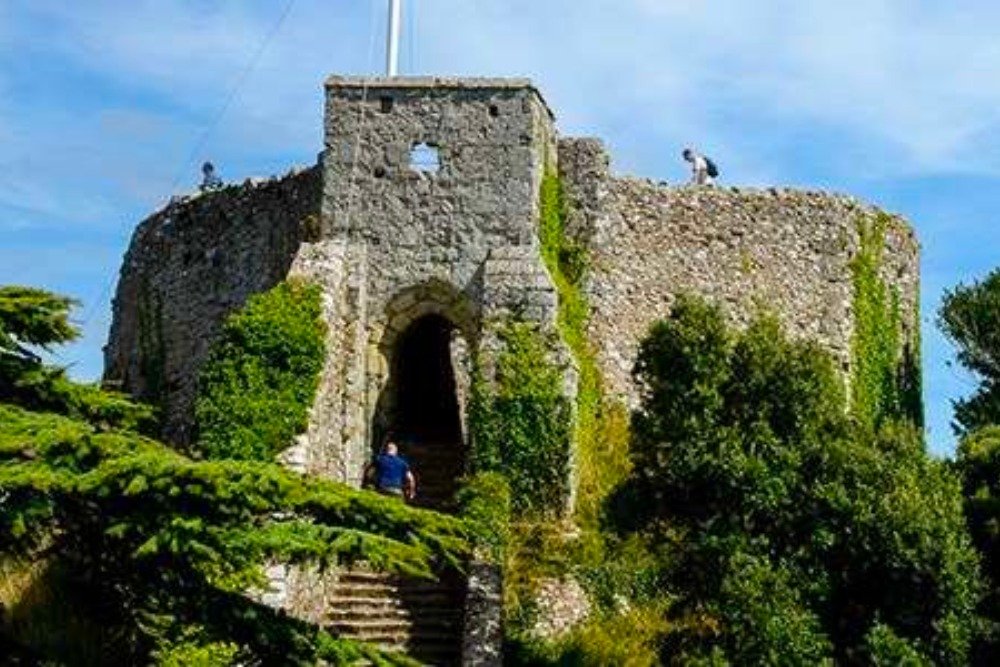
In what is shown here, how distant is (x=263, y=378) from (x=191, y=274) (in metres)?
9.28

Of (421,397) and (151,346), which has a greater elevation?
(151,346)

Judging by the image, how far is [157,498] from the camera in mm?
12008

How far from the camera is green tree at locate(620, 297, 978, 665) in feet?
66.3

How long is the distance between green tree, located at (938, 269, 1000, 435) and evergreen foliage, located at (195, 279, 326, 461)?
583 inches

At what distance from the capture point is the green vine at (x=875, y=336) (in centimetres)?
3253

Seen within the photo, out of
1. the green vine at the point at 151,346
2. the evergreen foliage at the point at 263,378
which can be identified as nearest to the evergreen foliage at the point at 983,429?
the evergreen foliage at the point at 263,378

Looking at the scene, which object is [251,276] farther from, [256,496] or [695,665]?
[256,496]

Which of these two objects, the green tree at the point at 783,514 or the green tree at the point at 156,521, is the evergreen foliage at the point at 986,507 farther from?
the green tree at the point at 156,521

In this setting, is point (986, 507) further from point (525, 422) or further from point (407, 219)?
point (407, 219)

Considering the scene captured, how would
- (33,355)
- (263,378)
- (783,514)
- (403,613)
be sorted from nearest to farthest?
(33,355) → (783,514) → (403,613) → (263,378)

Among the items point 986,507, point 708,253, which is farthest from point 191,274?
point 986,507

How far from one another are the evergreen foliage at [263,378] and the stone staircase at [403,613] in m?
1.99

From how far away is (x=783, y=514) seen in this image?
69.0ft

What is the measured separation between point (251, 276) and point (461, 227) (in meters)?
6.18
